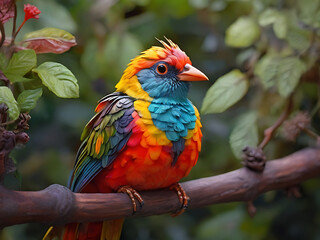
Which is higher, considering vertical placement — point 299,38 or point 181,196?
point 299,38

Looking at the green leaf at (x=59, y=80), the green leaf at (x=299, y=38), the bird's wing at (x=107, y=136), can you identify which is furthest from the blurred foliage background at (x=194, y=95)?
the green leaf at (x=59, y=80)

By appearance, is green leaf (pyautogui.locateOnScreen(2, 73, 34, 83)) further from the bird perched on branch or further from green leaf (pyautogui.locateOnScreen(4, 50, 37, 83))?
the bird perched on branch

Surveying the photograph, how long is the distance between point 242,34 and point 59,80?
0.76 m

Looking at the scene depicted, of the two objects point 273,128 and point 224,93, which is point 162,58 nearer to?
point 224,93

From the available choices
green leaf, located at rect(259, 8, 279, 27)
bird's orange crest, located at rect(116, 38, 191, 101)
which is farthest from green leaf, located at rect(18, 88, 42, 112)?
green leaf, located at rect(259, 8, 279, 27)

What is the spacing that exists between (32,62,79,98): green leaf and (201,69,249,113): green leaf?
0.46 metres

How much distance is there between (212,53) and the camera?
7.42ft

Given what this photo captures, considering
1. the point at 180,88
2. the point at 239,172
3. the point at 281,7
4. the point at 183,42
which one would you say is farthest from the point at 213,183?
the point at 183,42

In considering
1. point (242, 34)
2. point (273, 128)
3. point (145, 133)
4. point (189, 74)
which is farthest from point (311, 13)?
point (145, 133)

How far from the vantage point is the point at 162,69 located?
108 cm

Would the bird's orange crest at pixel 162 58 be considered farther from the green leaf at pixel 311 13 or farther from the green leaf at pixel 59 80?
the green leaf at pixel 311 13

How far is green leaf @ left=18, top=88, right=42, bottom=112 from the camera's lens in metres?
0.92

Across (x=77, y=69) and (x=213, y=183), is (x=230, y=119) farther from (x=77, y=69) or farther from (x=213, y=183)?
(x=213, y=183)

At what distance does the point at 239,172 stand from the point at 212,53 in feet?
3.59
